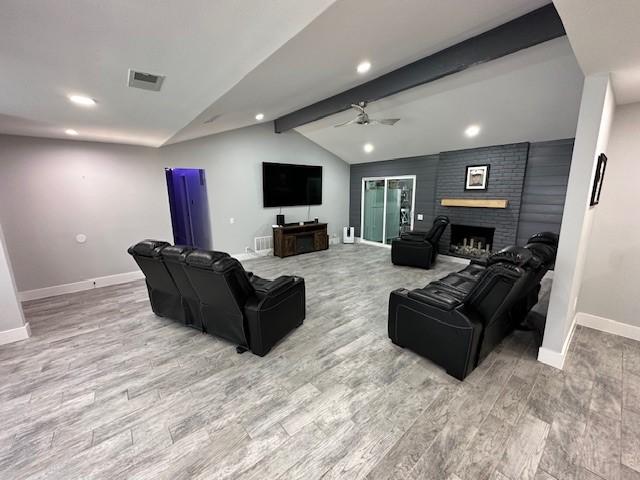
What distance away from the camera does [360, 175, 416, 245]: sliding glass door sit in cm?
664

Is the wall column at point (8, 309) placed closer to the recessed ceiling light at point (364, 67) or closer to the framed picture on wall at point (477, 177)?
the recessed ceiling light at point (364, 67)

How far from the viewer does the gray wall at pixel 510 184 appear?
172 inches

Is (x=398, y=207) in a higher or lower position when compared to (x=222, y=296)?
higher

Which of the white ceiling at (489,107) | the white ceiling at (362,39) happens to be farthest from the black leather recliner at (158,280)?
the white ceiling at (489,107)

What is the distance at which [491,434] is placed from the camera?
1.65m

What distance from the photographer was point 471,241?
561cm

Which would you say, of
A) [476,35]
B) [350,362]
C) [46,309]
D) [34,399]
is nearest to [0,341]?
[46,309]

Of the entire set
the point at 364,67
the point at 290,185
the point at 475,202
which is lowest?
the point at 475,202

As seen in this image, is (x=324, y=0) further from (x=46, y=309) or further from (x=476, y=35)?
(x=46, y=309)

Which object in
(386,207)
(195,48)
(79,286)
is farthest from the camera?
(386,207)

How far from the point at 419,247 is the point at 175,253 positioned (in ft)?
14.0

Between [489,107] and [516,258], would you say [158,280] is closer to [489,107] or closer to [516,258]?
[516,258]

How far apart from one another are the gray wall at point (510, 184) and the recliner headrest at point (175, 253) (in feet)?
17.8

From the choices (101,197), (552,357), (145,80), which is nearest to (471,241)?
(552,357)
